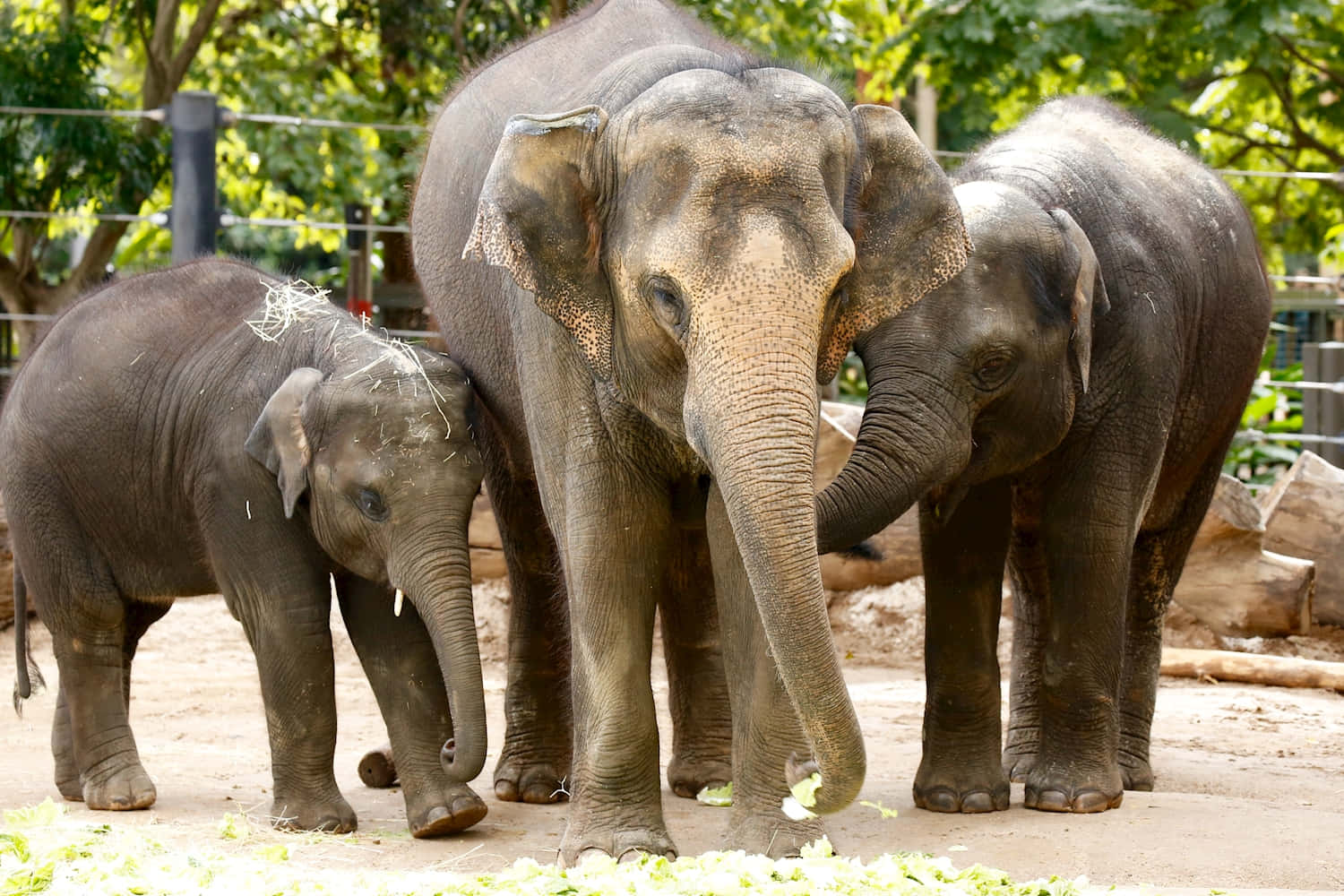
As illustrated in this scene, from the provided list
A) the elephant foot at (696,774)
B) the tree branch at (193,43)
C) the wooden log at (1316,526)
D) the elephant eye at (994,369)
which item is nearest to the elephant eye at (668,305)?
the elephant eye at (994,369)

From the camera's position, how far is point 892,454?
488 centimetres

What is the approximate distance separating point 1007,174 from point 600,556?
1.96 meters

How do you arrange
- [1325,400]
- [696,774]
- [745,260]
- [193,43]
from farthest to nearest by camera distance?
1. [193,43]
2. [1325,400]
3. [696,774]
4. [745,260]

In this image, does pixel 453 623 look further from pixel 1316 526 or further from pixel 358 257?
pixel 358 257

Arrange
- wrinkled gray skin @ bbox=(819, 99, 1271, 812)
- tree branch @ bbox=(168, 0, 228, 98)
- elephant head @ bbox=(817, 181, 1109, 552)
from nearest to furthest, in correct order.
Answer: elephant head @ bbox=(817, 181, 1109, 552) < wrinkled gray skin @ bbox=(819, 99, 1271, 812) < tree branch @ bbox=(168, 0, 228, 98)

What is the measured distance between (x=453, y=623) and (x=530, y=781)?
3.73 ft

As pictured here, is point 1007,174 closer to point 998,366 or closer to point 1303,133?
point 998,366

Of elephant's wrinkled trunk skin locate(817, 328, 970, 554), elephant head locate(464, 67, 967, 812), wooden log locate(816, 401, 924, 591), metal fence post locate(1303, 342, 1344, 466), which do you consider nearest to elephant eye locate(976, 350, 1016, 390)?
elephant's wrinkled trunk skin locate(817, 328, 970, 554)

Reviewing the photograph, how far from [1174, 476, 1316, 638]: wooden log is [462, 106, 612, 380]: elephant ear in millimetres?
5091

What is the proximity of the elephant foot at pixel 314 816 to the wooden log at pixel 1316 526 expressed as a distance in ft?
17.6

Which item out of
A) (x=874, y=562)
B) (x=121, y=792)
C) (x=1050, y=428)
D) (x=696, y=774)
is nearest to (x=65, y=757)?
(x=121, y=792)

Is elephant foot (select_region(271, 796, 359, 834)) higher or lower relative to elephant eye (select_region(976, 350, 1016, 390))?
lower

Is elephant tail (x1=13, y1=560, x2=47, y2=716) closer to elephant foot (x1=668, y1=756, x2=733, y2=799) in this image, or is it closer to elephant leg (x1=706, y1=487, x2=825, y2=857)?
elephant foot (x1=668, y1=756, x2=733, y2=799)

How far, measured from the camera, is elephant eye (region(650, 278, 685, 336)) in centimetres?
397
